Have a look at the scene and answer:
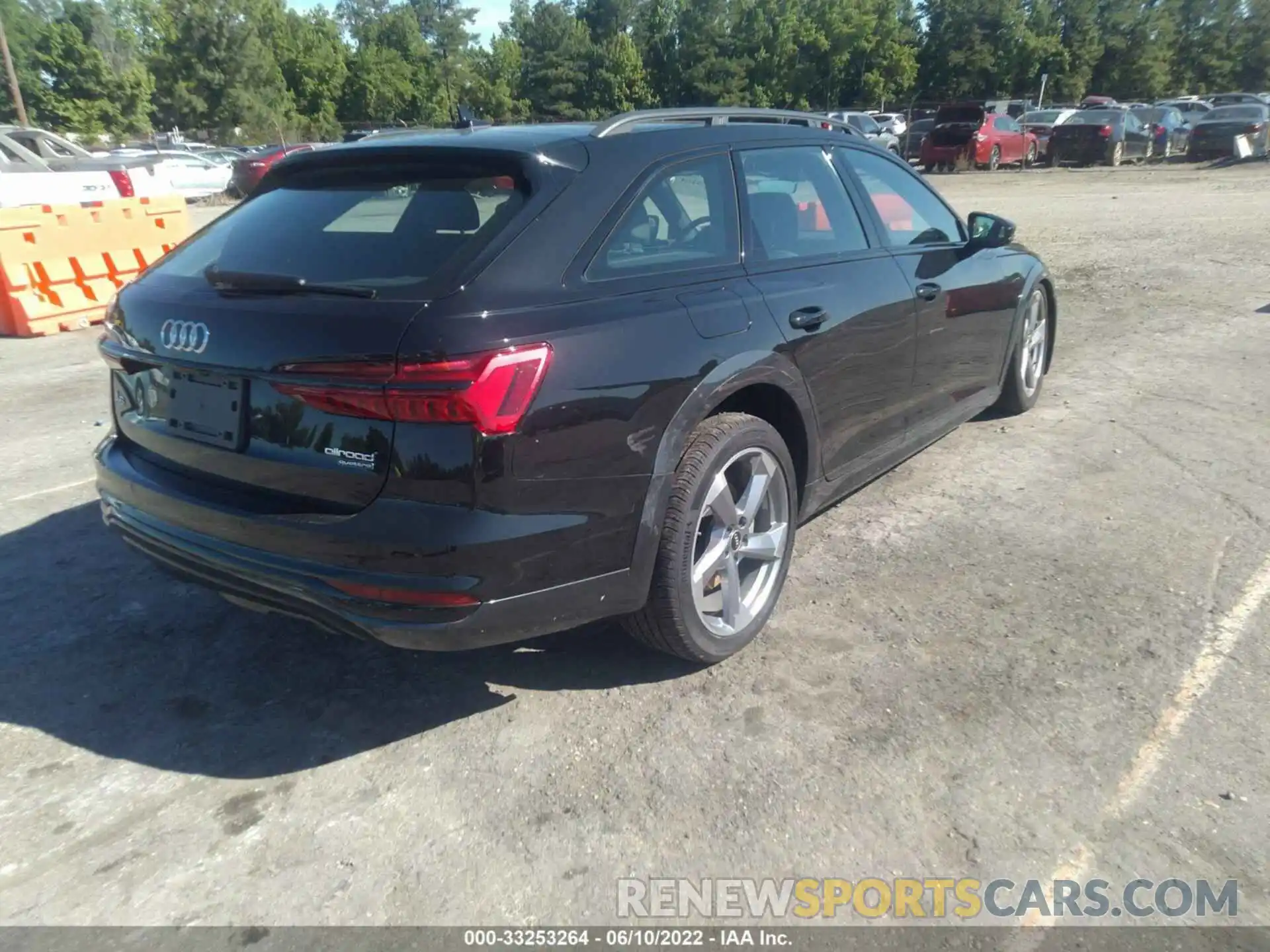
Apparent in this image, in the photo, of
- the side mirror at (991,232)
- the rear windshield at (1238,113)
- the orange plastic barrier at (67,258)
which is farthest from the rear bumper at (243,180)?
the rear windshield at (1238,113)

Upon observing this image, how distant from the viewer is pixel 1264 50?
204 ft

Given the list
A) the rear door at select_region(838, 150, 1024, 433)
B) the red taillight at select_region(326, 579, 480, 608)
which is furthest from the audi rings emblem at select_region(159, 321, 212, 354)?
the rear door at select_region(838, 150, 1024, 433)

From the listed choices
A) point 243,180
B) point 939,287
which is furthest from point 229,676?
point 243,180

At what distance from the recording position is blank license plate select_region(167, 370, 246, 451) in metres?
2.94

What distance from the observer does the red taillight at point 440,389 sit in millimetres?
2615

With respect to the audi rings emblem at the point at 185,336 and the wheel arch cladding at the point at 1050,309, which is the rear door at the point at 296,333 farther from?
the wheel arch cladding at the point at 1050,309

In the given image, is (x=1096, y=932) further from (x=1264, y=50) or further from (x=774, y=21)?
(x=1264, y=50)

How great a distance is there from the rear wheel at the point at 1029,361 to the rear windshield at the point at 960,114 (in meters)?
26.1

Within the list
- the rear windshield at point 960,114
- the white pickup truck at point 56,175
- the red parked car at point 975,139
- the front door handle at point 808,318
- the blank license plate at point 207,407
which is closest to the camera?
the blank license plate at point 207,407

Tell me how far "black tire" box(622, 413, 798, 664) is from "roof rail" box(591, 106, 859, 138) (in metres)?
1.02

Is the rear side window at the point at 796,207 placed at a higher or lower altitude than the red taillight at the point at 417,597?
higher

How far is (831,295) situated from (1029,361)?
2689 millimetres

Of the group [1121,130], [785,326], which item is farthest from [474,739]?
[1121,130]

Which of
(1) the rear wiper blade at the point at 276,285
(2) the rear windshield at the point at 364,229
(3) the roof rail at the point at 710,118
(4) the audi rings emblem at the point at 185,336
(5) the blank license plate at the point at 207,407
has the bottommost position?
(5) the blank license plate at the point at 207,407
